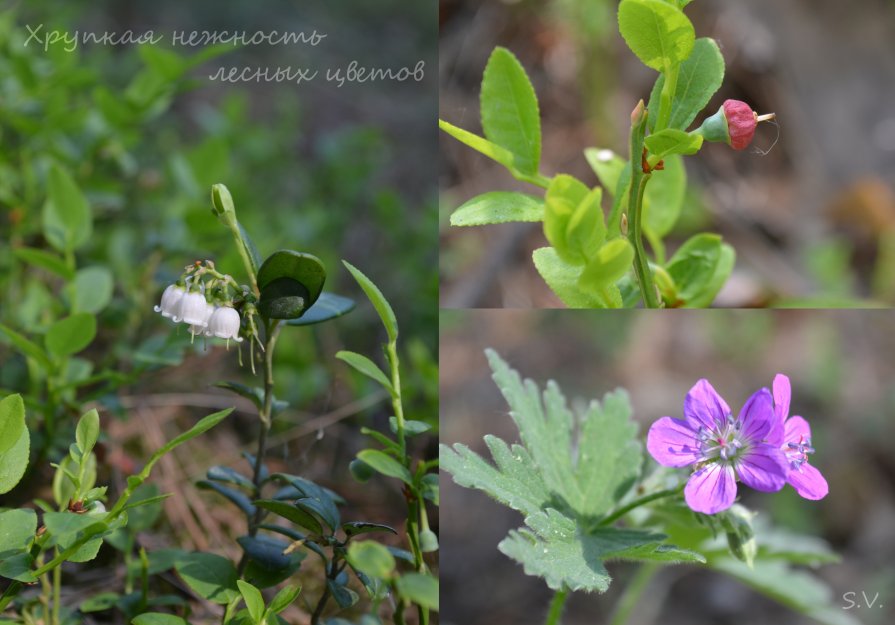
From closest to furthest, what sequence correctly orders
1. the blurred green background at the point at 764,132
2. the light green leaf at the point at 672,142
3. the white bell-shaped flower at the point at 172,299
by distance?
the light green leaf at the point at 672,142 < the white bell-shaped flower at the point at 172,299 < the blurred green background at the point at 764,132

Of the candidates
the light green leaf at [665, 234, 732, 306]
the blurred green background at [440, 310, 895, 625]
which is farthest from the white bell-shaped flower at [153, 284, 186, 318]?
the blurred green background at [440, 310, 895, 625]

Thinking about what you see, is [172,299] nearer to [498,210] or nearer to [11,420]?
[11,420]

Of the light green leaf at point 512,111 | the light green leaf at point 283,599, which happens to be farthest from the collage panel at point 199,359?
the light green leaf at point 512,111

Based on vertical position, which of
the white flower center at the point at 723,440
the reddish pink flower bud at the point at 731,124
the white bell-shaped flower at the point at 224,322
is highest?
the reddish pink flower bud at the point at 731,124

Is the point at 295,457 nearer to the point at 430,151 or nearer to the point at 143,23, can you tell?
the point at 430,151

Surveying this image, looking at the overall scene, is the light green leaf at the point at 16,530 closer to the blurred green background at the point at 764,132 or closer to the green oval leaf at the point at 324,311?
the green oval leaf at the point at 324,311

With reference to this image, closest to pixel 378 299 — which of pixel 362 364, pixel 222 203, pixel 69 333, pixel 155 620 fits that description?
pixel 362 364

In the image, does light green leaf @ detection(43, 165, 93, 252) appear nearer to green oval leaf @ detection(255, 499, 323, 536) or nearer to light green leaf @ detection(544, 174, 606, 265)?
green oval leaf @ detection(255, 499, 323, 536)
